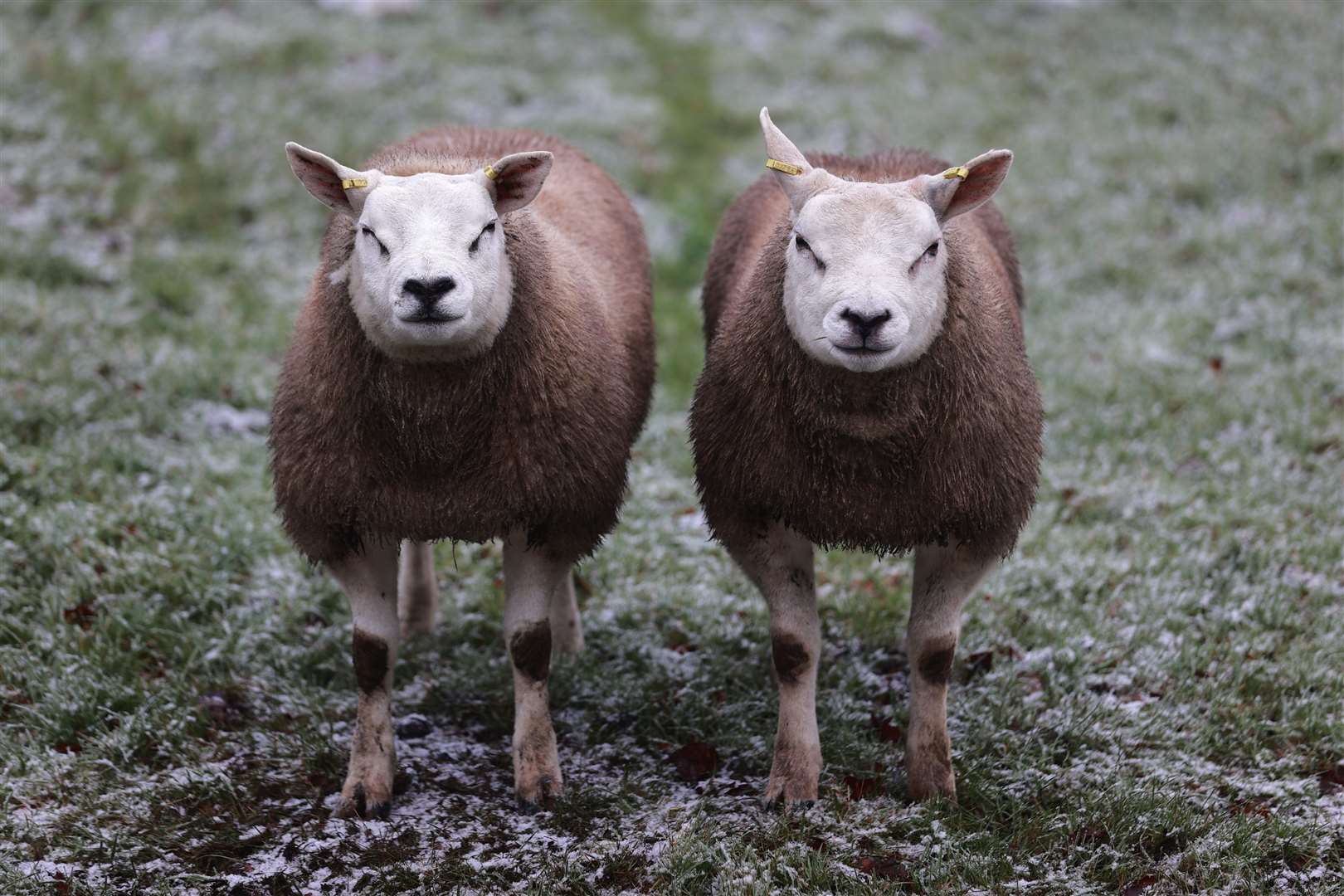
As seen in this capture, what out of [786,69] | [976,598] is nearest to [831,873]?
[976,598]

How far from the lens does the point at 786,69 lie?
13.0 m

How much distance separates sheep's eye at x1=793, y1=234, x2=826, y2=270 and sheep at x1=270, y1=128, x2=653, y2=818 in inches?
33.4

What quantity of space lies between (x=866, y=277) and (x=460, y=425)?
139 centimetres

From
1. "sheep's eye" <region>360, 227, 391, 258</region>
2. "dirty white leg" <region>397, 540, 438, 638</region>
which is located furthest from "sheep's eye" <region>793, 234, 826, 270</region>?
"dirty white leg" <region>397, 540, 438, 638</region>

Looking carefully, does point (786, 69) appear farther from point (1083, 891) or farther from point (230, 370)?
point (1083, 891)

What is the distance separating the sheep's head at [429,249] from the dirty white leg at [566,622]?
5.41 feet

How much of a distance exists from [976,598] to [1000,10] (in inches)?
420

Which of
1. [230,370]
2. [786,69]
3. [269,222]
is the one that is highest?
[786,69]

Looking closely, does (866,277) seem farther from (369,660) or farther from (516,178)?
(369,660)

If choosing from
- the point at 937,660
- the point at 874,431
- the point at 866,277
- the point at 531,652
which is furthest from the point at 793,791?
the point at 866,277

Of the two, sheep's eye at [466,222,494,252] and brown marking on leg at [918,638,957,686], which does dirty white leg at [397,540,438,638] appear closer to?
sheep's eye at [466,222,494,252]

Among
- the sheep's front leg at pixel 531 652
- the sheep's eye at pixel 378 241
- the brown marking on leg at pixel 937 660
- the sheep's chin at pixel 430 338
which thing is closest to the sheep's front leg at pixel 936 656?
the brown marking on leg at pixel 937 660

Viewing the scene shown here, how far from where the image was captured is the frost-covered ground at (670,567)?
407 centimetres

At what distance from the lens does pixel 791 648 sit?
435 centimetres
